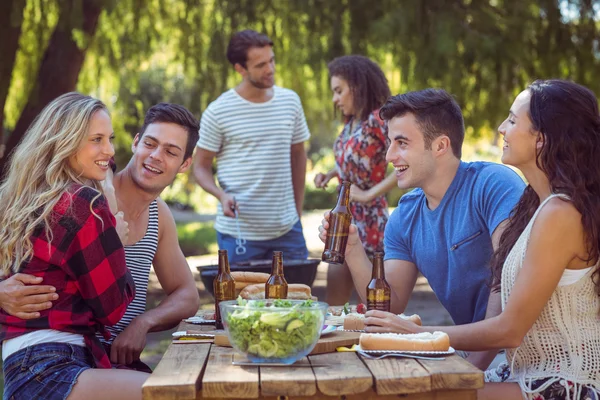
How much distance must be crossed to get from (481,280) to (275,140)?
8.42ft

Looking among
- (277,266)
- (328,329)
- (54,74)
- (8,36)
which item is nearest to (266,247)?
(277,266)

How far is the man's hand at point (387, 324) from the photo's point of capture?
8.99 ft

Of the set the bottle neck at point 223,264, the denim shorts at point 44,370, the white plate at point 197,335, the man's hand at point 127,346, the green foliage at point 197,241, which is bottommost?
the green foliage at point 197,241

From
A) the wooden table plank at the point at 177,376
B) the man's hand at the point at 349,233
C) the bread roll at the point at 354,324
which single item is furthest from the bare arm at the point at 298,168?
the wooden table plank at the point at 177,376

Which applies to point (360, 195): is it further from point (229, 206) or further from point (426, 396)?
point (426, 396)

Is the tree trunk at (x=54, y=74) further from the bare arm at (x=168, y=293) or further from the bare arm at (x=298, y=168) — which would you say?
the bare arm at (x=168, y=293)

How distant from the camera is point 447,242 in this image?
11.3 ft

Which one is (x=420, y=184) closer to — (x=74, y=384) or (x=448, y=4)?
(x=74, y=384)

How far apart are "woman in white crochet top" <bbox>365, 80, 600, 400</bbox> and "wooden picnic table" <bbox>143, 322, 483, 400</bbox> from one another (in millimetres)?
398

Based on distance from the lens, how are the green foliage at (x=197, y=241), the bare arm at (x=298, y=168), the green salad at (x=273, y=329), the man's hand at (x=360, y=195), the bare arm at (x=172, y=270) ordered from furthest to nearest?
1. the green foliage at (x=197, y=241)
2. the bare arm at (x=298, y=168)
3. the man's hand at (x=360, y=195)
4. the bare arm at (x=172, y=270)
5. the green salad at (x=273, y=329)

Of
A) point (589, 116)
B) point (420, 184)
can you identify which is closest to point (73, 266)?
point (420, 184)

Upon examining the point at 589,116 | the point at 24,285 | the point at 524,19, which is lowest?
the point at 24,285

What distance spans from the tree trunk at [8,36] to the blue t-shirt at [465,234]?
481 centimetres

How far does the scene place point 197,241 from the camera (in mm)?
13047
